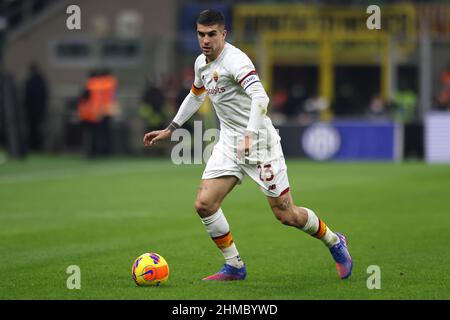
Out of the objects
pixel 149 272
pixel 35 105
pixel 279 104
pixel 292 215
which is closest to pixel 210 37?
pixel 292 215

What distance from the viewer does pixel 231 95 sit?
8.98 meters

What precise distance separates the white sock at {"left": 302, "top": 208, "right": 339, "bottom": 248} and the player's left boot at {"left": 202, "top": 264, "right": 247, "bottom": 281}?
0.63m

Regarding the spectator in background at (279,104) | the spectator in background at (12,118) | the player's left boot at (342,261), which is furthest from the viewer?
the spectator in background at (279,104)

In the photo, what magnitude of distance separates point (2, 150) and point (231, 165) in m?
23.4

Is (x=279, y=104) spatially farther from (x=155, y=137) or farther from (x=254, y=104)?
(x=254, y=104)

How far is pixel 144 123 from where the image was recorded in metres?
30.1

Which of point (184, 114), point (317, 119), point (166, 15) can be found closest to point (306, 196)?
point (184, 114)

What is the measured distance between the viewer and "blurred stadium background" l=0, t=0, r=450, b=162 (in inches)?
1065

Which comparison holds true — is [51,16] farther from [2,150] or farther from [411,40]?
[411,40]

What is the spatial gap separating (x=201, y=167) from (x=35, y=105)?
687cm

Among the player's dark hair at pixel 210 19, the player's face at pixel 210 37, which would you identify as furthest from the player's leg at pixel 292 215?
Answer: the player's dark hair at pixel 210 19

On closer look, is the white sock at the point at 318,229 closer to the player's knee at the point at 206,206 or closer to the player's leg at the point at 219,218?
the player's leg at the point at 219,218

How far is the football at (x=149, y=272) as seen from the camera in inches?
341

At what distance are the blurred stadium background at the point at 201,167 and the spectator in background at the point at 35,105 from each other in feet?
0.13
